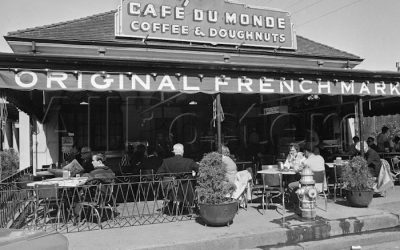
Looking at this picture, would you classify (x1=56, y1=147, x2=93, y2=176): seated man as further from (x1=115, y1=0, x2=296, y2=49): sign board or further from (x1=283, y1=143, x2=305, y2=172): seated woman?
(x1=283, y1=143, x2=305, y2=172): seated woman

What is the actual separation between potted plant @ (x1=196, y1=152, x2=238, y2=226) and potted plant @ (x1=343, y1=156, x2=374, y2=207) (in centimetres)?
300

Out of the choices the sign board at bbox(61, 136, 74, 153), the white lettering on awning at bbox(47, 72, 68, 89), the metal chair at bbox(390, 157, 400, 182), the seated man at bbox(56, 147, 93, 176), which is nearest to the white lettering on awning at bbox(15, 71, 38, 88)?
the white lettering on awning at bbox(47, 72, 68, 89)

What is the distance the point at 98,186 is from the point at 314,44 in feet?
43.6

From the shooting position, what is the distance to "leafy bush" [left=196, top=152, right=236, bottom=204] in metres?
6.79

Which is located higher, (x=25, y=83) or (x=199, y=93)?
(x=199, y=93)

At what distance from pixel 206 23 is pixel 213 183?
7.90m

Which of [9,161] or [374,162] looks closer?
[374,162]

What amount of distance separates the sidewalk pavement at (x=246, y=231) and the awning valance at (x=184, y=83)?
8.75 feet

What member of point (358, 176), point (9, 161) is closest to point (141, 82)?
point (358, 176)

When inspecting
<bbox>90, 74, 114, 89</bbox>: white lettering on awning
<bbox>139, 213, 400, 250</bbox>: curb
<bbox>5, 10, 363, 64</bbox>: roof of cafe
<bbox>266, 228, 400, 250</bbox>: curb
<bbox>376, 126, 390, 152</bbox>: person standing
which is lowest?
<bbox>266, 228, 400, 250</bbox>: curb

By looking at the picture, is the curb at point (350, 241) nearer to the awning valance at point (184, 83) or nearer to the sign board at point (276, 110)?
the awning valance at point (184, 83)

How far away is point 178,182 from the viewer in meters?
7.54

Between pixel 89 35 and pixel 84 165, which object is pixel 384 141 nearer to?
pixel 84 165

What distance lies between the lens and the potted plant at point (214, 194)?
22.0 ft
